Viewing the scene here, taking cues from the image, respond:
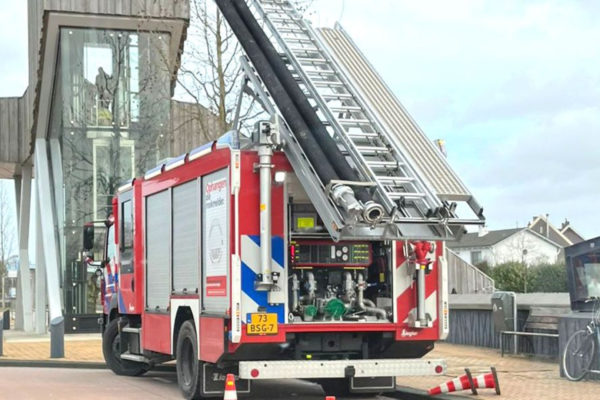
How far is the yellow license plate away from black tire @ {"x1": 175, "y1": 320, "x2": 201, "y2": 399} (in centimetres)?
123

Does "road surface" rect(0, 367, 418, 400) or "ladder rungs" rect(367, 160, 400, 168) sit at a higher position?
"ladder rungs" rect(367, 160, 400, 168)

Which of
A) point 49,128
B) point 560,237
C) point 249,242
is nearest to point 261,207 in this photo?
point 249,242

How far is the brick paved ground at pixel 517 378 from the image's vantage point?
40.1 feet

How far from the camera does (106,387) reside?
14844 millimetres

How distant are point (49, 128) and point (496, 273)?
16.9 meters

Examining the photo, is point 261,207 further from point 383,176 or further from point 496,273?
point 496,273

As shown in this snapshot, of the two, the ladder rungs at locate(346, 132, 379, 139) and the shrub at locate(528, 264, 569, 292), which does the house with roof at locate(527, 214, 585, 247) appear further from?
the ladder rungs at locate(346, 132, 379, 139)

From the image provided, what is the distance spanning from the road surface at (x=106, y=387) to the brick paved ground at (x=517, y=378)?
166 centimetres

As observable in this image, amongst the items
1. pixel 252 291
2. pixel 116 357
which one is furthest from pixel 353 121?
pixel 116 357

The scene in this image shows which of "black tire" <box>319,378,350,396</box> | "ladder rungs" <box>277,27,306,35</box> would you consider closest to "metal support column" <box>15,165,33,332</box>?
"black tire" <box>319,378,350,396</box>

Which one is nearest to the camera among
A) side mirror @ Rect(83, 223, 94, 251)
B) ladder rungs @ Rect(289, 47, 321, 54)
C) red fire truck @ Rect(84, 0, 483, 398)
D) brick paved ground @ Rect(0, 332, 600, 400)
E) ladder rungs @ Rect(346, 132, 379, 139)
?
red fire truck @ Rect(84, 0, 483, 398)

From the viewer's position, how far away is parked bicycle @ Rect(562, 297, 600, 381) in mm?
13398

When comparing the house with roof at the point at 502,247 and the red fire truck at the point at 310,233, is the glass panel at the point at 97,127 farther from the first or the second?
the house with roof at the point at 502,247

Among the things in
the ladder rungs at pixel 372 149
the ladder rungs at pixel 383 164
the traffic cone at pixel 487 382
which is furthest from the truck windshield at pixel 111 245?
the traffic cone at pixel 487 382
